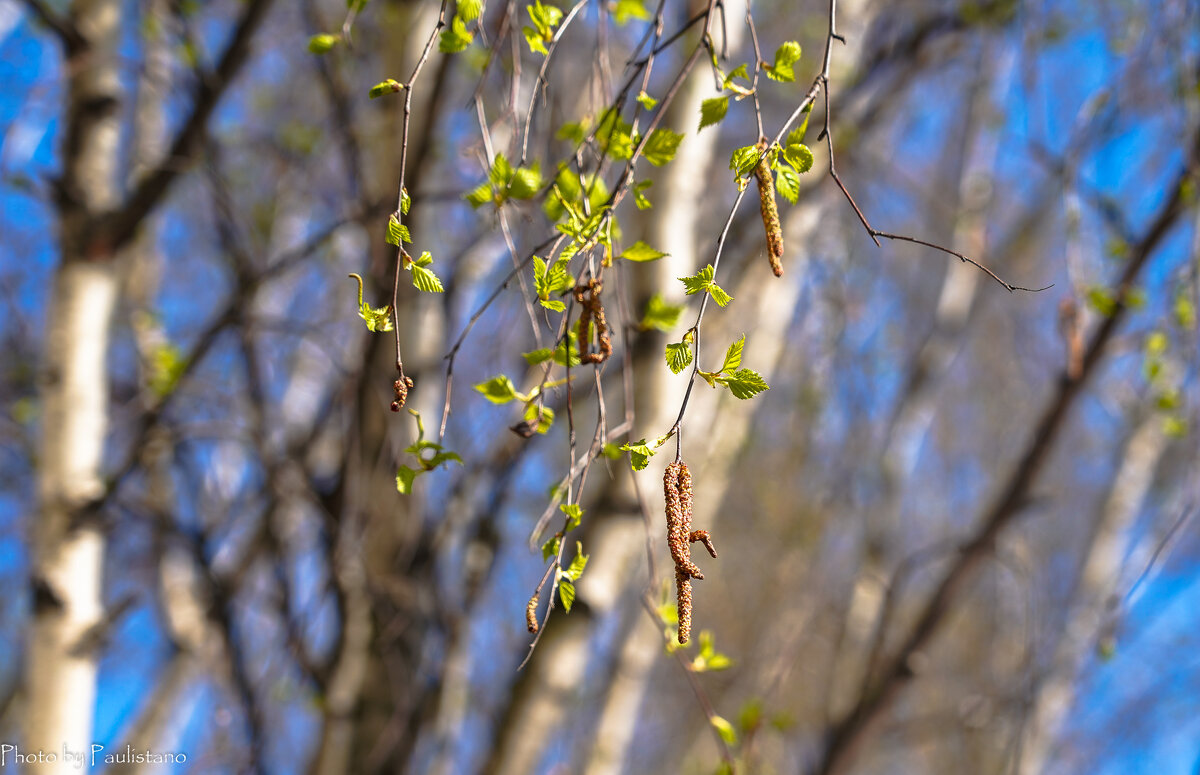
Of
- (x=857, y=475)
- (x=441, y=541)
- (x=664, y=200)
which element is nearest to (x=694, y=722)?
(x=857, y=475)

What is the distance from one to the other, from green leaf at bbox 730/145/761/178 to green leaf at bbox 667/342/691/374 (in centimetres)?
18

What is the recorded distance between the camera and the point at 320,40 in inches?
44.6

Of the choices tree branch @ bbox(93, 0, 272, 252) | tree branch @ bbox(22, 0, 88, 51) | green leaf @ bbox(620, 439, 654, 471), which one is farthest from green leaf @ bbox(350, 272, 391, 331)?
tree branch @ bbox(22, 0, 88, 51)

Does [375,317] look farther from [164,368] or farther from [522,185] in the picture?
[164,368]

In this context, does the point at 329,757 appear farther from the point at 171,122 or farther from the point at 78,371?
the point at 171,122

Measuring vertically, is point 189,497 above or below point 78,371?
above

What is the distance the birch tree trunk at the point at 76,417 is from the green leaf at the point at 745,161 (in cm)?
170

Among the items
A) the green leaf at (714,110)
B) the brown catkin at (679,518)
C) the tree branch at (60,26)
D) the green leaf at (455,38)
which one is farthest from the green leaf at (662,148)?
the tree branch at (60,26)

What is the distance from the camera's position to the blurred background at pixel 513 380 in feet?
5.74

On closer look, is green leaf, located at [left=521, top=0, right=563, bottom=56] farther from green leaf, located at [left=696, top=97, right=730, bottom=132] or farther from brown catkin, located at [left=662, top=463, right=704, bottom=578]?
brown catkin, located at [left=662, top=463, right=704, bottom=578]

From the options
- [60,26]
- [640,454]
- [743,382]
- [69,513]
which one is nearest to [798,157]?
[743,382]

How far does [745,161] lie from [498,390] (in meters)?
0.38

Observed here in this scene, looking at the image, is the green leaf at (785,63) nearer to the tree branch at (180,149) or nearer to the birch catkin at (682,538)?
the birch catkin at (682,538)

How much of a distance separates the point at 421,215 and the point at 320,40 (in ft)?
4.11
